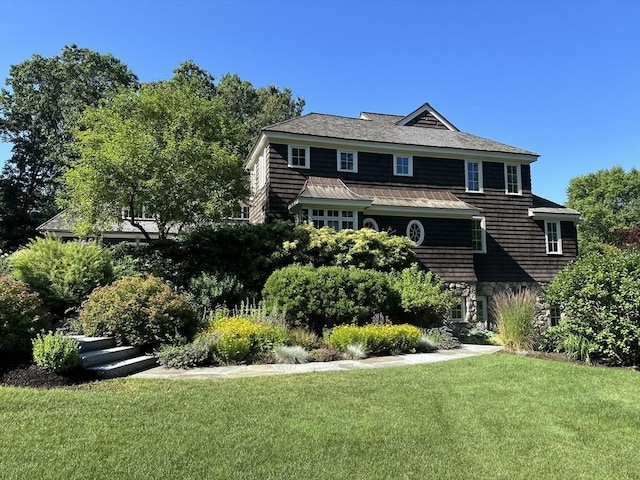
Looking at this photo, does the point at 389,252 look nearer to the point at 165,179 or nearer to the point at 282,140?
the point at 282,140

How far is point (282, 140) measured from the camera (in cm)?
1844

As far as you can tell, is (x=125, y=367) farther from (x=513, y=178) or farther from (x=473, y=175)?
(x=513, y=178)

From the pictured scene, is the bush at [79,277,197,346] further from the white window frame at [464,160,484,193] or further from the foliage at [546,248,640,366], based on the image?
the white window frame at [464,160,484,193]

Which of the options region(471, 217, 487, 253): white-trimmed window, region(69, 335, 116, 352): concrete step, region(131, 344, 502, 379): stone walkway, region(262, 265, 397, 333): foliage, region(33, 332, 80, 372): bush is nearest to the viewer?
region(33, 332, 80, 372): bush

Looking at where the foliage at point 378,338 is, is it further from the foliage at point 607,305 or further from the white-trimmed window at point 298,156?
the white-trimmed window at point 298,156

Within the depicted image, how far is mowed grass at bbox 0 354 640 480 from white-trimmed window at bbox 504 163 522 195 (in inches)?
636

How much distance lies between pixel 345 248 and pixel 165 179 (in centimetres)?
635

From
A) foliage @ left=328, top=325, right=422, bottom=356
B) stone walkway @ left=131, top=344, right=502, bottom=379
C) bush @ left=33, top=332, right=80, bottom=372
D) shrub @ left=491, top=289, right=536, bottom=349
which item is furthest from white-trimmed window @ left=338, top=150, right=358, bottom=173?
bush @ left=33, top=332, right=80, bottom=372

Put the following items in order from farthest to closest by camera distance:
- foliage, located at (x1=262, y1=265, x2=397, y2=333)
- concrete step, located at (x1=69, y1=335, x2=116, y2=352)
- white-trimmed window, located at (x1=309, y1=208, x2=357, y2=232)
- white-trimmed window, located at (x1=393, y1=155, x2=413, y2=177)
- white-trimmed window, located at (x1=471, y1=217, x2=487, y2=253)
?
white-trimmed window, located at (x1=471, y1=217, x2=487, y2=253) → white-trimmed window, located at (x1=393, y1=155, x2=413, y2=177) → white-trimmed window, located at (x1=309, y1=208, x2=357, y2=232) → foliage, located at (x1=262, y1=265, x2=397, y2=333) → concrete step, located at (x1=69, y1=335, x2=116, y2=352)

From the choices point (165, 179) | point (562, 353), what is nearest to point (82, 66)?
point (165, 179)

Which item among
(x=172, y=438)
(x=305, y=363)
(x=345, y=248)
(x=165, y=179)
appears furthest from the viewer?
(x=345, y=248)

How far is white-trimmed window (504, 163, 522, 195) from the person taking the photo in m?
21.5

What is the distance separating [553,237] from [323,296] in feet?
50.1

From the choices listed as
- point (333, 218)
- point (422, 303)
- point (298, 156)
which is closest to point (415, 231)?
point (333, 218)
